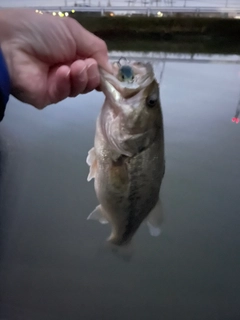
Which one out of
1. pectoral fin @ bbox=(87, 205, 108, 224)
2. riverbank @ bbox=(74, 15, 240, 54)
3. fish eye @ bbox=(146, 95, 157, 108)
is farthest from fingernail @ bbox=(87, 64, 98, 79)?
riverbank @ bbox=(74, 15, 240, 54)

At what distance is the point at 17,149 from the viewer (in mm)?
3672

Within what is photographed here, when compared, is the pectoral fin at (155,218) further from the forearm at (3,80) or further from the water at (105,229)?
the water at (105,229)

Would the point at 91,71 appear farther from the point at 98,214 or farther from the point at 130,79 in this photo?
the point at 98,214

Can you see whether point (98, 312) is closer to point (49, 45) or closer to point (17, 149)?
point (17, 149)

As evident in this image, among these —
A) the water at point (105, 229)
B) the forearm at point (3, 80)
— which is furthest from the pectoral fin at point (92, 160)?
the water at point (105, 229)

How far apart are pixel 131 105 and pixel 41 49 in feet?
1.04

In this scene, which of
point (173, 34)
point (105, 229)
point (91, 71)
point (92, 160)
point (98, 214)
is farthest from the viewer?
point (173, 34)

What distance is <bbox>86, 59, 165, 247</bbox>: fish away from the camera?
904 millimetres

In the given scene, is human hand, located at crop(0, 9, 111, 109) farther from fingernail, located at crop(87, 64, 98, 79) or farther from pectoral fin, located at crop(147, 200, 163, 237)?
pectoral fin, located at crop(147, 200, 163, 237)

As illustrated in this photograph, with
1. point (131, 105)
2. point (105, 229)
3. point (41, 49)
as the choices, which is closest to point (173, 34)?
point (105, 229)

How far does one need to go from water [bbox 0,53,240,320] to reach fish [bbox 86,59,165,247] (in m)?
2.06

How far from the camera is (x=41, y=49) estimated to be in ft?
3.37

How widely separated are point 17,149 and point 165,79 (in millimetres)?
1907

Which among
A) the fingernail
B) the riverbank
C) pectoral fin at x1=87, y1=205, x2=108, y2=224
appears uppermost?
the fingernail
